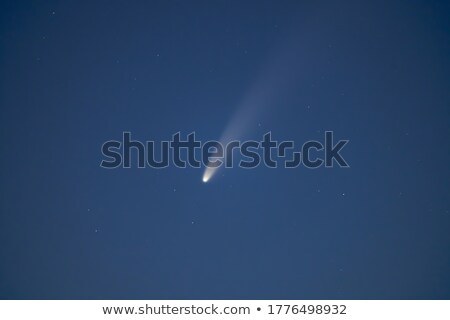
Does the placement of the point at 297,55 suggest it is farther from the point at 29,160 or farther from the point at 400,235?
the point at 29,160

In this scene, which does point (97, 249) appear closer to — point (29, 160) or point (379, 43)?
point (29, 160)

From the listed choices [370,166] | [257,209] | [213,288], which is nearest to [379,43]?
[370,166]

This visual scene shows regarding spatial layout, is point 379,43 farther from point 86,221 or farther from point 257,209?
point 86,221

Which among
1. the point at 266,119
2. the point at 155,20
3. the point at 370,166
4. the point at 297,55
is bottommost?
the point at 370,166

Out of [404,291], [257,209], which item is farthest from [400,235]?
[257,209]

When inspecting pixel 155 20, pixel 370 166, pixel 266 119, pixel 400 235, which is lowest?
pixel 400 235

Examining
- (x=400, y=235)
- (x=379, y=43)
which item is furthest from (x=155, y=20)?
(x=400, y=235)

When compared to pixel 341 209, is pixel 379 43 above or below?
above

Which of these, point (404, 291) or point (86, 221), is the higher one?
point (86, 221)
